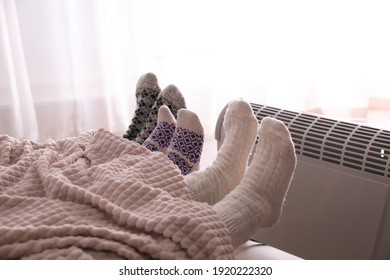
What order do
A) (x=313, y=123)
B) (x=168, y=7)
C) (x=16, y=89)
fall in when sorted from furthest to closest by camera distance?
(x=168, y=7) → (x=16, y=89) → (x=313, y=123)

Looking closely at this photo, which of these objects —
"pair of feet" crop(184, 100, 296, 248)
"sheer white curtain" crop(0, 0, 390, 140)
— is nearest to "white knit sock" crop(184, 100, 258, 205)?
"pair of feet" crop(184, 100, 296, 248)

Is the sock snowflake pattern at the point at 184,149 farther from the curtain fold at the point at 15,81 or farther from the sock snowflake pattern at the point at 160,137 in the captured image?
the curtain fold at the point at 15,81

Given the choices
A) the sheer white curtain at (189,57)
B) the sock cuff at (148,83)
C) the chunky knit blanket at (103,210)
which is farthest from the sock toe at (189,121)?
the sheer white curtain at (189,57)

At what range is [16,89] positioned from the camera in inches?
66.1

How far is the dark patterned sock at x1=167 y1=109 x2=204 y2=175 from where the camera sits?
Answer: 0.89m

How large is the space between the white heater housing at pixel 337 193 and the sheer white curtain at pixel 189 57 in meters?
1.00

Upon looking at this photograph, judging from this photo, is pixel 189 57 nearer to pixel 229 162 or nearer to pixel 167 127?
pixel 167 127

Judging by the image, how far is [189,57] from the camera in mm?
2000

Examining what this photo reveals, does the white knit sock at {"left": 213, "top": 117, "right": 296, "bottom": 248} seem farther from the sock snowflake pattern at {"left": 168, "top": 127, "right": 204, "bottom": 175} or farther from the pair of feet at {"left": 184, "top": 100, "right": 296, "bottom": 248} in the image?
the sock snowflake pattern at {"left": 168, "top": 127, "right": 204, "bottom": 175}

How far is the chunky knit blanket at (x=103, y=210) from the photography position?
0.60 meters
